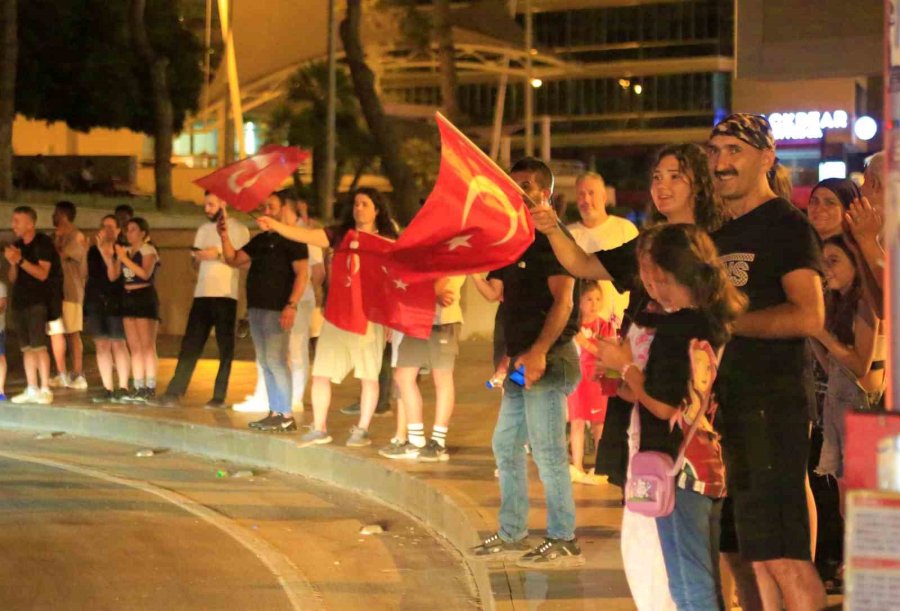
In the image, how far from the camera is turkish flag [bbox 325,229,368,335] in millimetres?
10977

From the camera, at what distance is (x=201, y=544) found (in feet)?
28.7

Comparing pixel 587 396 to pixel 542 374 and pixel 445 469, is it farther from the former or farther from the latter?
pixel 542 374

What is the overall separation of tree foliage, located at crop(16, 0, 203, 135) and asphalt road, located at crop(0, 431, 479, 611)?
2730cm

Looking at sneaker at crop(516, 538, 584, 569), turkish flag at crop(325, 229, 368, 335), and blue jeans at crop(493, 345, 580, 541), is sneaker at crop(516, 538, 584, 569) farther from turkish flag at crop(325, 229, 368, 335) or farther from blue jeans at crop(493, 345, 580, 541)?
turkish flag at crop(325, 229, 368, 335)

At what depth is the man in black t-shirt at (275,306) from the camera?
11.9 metres

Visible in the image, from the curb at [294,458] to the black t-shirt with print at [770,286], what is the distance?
7.03 feet

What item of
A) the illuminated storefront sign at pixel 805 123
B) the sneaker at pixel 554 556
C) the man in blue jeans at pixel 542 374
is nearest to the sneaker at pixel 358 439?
the man in blue jeans at pixel 542 374

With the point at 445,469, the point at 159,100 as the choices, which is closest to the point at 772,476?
the point at 445,469

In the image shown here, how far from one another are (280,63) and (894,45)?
4956 centimetres

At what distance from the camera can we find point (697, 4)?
79938mm

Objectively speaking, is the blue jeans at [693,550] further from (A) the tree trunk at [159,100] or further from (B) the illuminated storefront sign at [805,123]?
(B) the illuminated storefront sign at [805,123]

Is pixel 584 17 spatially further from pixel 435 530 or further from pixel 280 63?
pixel 435 530

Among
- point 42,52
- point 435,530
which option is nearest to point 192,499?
point 435,530

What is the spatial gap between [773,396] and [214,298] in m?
8.76
